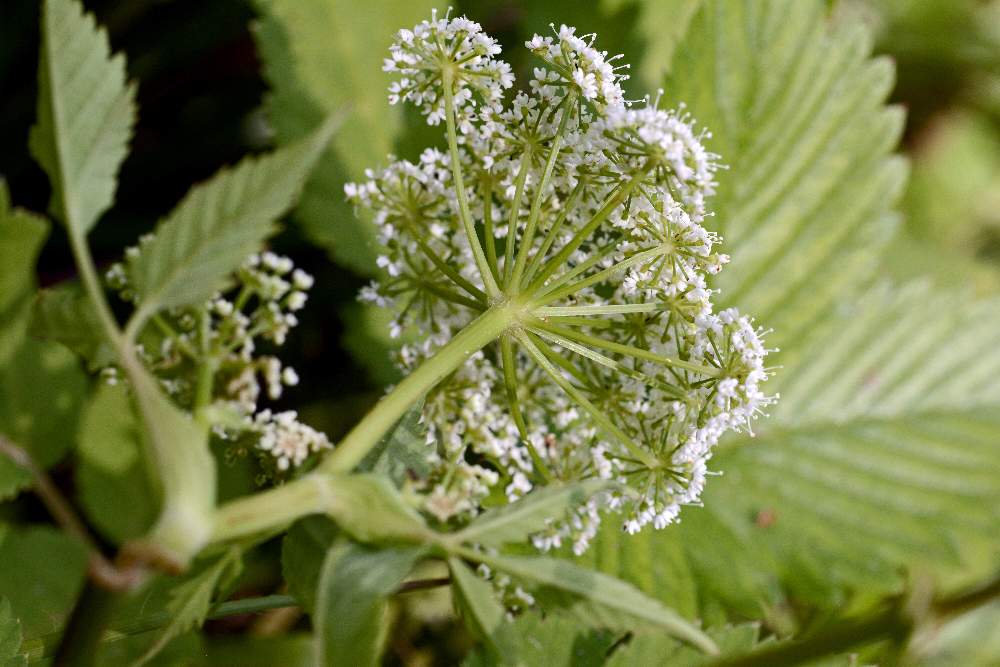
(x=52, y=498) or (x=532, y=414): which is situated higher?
(x=532, y=414)

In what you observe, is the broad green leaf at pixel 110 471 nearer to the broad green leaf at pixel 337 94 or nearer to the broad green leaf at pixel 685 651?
the broad green leaf at pixel 337 94

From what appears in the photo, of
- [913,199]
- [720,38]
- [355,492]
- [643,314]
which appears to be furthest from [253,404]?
[913,199]

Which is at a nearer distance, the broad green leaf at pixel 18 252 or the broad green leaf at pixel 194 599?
the broad green leaf at pixel 194 599

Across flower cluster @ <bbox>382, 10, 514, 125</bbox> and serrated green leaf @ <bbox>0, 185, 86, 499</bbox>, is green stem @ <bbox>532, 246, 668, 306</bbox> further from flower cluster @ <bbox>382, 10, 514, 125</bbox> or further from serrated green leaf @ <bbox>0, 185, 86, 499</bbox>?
serrated green leaf @ <bbox>0, 185, 86, 499</bbox>

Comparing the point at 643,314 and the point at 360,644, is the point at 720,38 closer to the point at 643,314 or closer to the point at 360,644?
the point at 643,314

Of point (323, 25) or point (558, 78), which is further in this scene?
point (323, 25)

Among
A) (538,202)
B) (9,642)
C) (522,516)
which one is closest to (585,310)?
(538,202)

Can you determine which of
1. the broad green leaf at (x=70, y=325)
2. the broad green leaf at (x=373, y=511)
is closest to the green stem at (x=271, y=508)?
the broad green leaf at (x=373, y=511)
